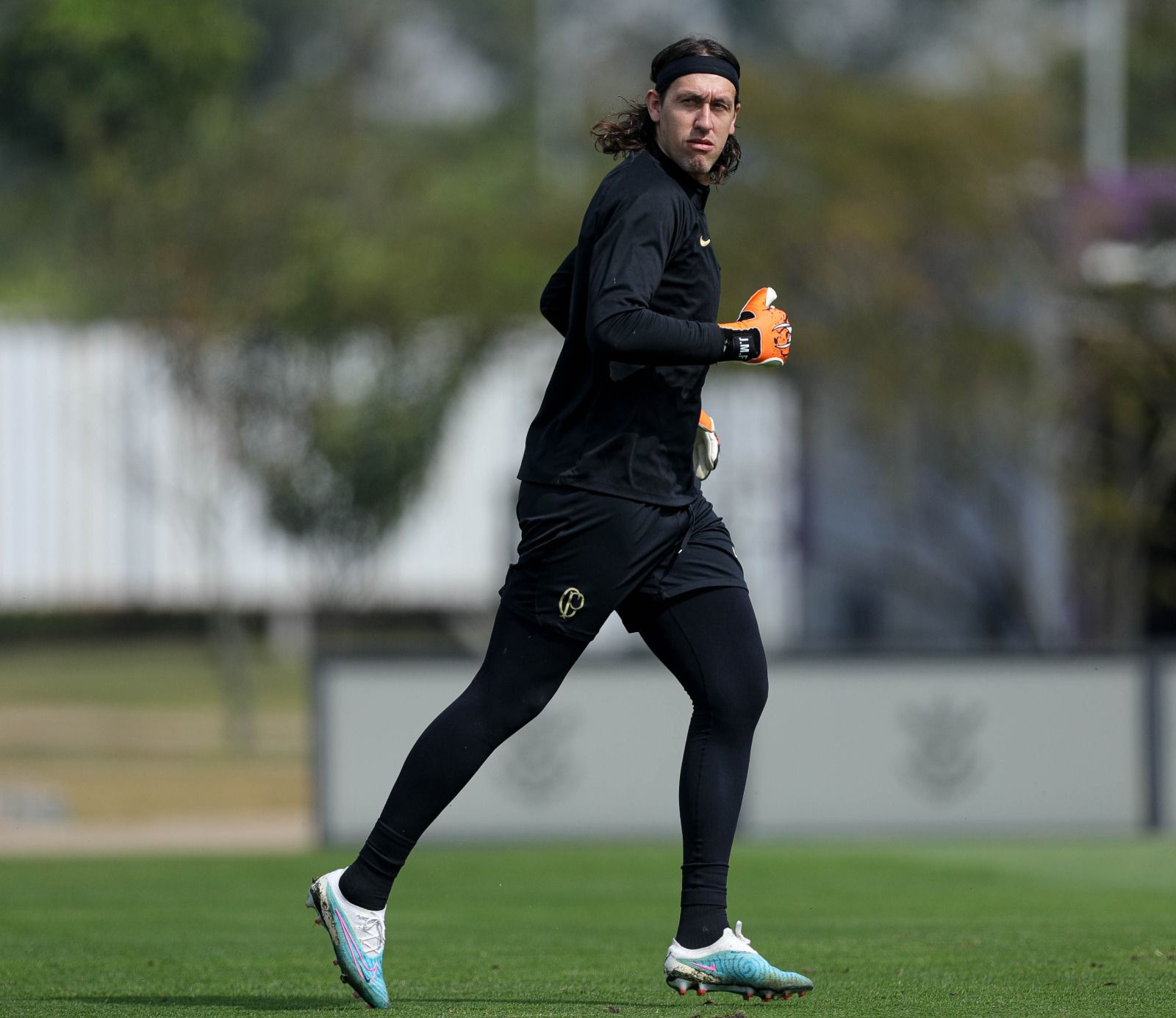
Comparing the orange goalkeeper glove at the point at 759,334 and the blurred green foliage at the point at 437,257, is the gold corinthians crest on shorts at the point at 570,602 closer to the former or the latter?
the orange goalkeeper glove at the point at 759,334

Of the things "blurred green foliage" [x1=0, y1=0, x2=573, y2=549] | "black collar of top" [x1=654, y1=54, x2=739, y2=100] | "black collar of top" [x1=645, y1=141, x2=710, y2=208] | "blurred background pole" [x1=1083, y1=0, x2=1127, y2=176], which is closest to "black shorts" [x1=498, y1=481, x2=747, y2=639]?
"black collar of top" [x1=645, y1=141, x2=710, y2=208]

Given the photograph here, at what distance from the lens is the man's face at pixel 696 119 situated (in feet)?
16.5

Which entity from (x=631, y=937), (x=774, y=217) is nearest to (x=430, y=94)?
(x=774, y=217)

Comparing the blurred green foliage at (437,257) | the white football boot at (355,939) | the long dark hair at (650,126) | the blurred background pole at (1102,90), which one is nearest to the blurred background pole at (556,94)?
the blurred background pole at (1102,90)

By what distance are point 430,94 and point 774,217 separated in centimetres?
4423

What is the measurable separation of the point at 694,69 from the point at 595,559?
114 centimetres

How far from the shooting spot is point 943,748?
13.8 metres

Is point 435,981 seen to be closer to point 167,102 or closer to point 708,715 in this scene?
point 708,715

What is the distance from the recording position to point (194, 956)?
20.8 ft

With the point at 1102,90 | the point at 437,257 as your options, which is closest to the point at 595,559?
the point at 437,257

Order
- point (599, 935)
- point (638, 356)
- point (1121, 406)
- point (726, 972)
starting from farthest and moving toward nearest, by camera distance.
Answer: point (1121, 406), point (599, 935), point (726, 972), point (638, 356)

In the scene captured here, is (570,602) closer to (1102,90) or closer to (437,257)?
(437,257)

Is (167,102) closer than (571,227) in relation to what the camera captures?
Yes

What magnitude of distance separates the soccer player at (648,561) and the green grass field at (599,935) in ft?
0.89
